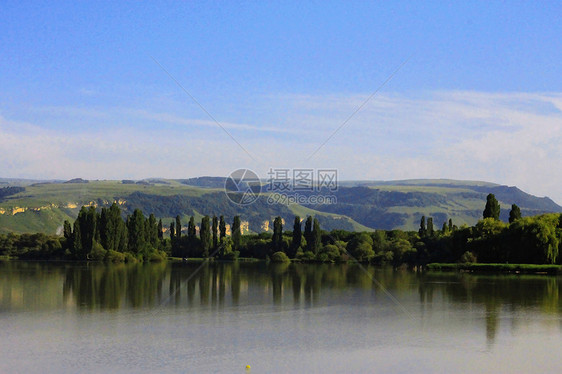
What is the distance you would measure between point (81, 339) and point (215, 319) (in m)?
7.61

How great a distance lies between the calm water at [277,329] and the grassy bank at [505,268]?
21127mm

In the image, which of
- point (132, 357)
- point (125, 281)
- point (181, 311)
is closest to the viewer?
Answer: point (132, 357)

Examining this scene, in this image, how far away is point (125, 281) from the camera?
5872 centimetres

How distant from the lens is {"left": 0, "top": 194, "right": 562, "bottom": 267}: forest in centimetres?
7800

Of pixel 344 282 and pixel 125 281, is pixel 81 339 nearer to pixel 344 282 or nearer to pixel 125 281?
pixel 125 281

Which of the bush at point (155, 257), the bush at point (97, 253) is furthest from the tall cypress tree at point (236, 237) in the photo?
the bush at point (97, 253)

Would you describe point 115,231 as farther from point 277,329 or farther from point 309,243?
point 277,329

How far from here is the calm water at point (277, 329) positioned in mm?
23844

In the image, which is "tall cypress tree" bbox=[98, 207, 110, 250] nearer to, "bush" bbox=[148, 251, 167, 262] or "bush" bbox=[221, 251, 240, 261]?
"bush" bbox=[148, 251, 167, 262]

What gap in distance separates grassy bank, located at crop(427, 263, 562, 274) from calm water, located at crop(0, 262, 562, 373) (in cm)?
2113

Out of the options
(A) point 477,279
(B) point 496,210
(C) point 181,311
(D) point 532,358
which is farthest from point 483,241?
(D) point 532,358

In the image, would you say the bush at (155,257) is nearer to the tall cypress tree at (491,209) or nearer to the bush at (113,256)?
the bush at (113,256)

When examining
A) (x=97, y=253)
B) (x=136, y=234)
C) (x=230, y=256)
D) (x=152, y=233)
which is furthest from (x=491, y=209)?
(x=97, y=253)

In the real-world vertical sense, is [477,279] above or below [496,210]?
below
